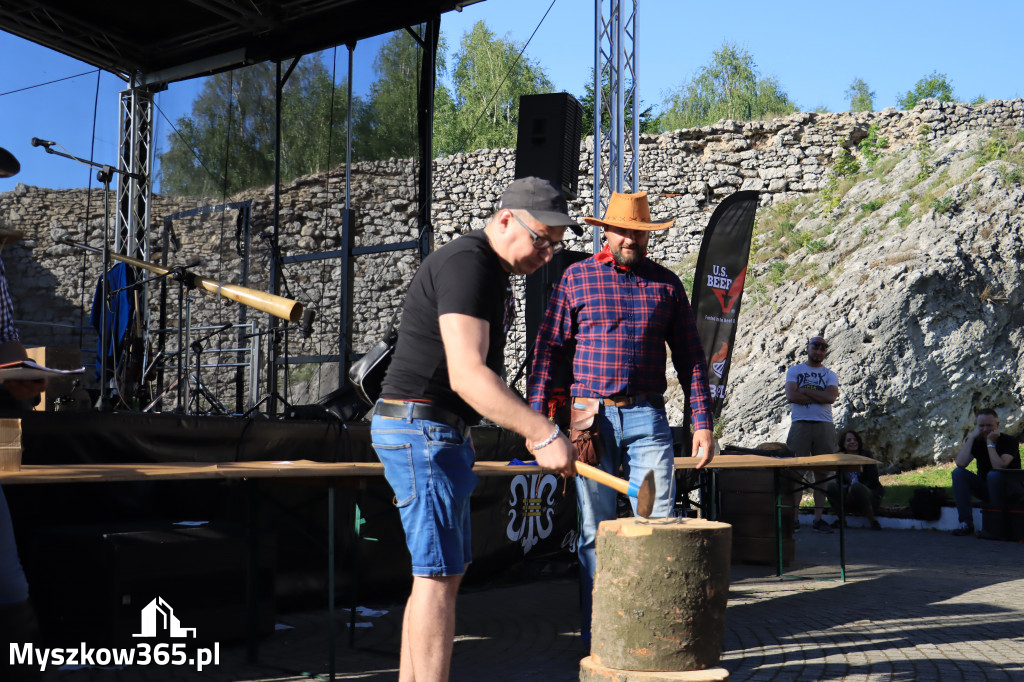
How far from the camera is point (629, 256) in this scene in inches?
151

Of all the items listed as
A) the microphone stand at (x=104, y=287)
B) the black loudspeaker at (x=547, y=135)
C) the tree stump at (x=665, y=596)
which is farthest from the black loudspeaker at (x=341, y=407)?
the tree stump at (x=665, y=596)

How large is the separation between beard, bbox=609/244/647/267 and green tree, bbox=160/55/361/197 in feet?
20.4

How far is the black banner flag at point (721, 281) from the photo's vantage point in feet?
25.7

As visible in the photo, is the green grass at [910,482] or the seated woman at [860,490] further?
the green grass at [910,482]

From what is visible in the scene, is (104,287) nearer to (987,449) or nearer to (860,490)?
(860,490)

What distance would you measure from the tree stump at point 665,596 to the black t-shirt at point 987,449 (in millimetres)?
7641

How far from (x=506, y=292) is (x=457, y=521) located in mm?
657

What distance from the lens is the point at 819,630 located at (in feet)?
15.1

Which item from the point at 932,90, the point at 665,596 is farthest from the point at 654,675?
the point at 932,90

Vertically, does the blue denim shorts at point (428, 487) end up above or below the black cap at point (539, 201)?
below

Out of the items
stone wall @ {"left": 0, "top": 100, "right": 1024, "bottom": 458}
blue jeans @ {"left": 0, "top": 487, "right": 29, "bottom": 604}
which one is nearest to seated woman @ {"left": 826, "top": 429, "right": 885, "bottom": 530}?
stone wall @ {"left": 0, "top": 100, "right": 1024, "bottom": 458}

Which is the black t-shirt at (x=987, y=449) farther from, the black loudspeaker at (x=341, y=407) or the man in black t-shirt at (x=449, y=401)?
the man in black t-shirt at (x=449, y=401)

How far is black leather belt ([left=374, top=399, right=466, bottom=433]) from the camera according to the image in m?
2.43

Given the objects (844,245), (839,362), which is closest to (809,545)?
(839,362)
